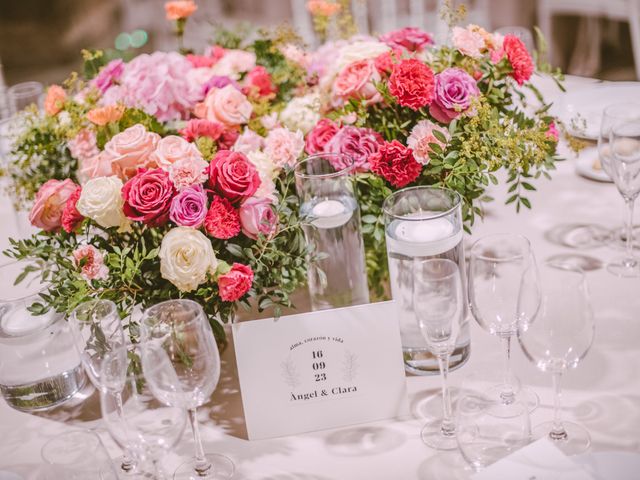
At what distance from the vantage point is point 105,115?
1.57 meters

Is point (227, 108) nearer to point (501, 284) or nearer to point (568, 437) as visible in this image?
point (501, 284)

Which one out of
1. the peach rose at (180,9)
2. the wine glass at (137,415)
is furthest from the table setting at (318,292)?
the peach rose at (180,9)

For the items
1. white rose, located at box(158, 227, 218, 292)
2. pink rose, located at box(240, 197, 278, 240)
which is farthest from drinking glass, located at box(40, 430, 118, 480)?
pink rose, located at box(240, 197, 278, 240)

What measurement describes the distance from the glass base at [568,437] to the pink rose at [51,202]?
35.0 inches

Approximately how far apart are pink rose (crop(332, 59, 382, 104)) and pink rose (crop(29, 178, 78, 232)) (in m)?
0.53

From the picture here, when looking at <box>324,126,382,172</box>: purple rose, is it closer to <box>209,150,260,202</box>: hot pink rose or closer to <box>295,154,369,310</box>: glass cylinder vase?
<box>295,154,369,310</box>: glass cylinder vase

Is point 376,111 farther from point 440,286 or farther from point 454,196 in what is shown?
point 440,286

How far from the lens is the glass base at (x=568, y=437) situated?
121 cm

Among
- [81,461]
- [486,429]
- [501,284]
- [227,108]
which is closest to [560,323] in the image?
[501,284]

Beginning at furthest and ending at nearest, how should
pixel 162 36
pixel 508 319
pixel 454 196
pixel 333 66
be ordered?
pixel 162 36
pixel 333 66
pixel 454 196
pixel 508 319

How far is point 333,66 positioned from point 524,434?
2.75 feet

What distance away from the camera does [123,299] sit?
134 cm

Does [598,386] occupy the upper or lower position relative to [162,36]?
lower

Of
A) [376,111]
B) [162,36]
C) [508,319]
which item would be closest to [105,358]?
[508,319]
